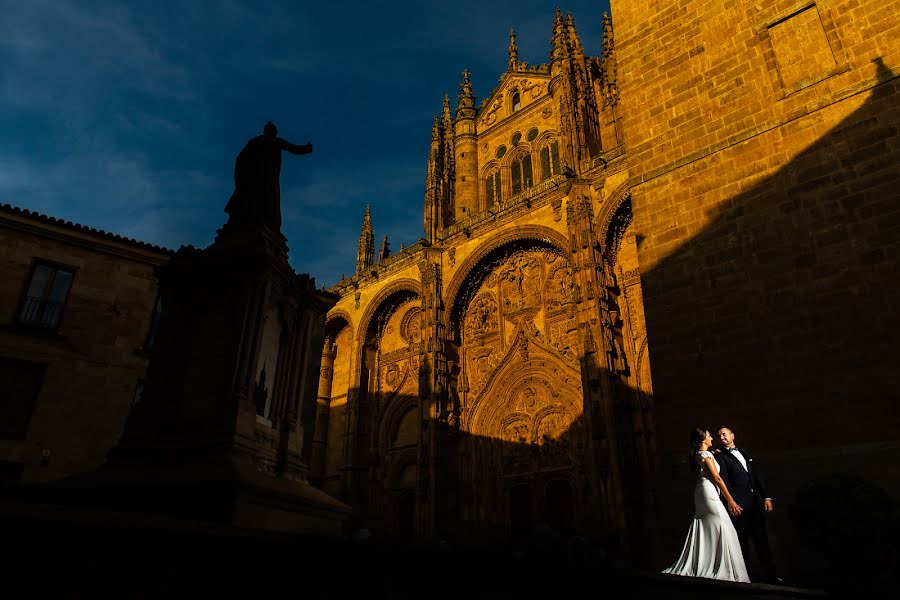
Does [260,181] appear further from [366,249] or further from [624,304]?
[366,249]

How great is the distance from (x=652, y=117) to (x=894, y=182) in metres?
3.77

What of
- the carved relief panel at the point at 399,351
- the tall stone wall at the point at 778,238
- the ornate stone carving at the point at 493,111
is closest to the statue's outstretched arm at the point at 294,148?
the tall stone wall at the point at 778,238

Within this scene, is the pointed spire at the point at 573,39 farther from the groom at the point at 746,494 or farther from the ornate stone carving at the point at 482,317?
the groom at the point at 746,494

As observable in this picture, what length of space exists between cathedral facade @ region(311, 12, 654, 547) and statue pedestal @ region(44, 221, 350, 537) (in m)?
10.9

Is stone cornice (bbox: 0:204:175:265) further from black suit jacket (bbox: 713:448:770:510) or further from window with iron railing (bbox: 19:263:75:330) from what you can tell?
black suit jacket (bbox: 713:448:770:510)

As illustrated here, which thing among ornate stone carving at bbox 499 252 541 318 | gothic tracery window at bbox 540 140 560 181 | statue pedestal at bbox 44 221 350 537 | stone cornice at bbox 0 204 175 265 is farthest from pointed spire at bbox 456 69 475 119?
statue pedestal at bbox 44 221 350 537

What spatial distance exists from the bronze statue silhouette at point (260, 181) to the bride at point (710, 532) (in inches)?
219

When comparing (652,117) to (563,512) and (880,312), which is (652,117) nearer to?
(880,312)

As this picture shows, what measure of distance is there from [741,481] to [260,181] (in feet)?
21.0

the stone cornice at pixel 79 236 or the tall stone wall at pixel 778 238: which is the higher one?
the stone cornice at pixel 79 236

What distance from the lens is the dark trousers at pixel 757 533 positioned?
5082 millimetres

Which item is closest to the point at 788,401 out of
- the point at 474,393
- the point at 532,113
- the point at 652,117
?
the point at 652,117

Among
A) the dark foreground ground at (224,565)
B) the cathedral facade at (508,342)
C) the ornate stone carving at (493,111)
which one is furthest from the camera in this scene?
the ornate stone carving at (493,111)

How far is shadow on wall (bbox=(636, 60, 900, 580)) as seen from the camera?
21.4ft
